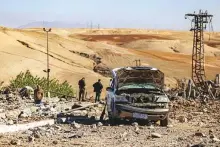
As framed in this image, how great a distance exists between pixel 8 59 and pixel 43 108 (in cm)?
2600

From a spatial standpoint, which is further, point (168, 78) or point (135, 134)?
point (168, 78)

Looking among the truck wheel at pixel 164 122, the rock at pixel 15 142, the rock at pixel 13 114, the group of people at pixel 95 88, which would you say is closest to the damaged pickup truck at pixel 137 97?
the truck wheel at pixel 164 122

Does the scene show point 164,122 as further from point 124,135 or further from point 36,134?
point 36,134

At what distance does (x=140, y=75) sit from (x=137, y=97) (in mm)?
1380

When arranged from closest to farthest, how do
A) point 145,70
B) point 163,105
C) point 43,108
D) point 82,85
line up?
point 163,105
point 145,70
point 43,108
point 82,85

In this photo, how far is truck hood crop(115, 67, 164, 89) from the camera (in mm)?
17188

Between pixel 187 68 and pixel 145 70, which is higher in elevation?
pixel 145 70

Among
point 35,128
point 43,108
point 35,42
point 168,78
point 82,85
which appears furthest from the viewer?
point 35,42

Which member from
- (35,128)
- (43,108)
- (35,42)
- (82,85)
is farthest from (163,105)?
(35,42)

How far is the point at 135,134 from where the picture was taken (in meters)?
13.9

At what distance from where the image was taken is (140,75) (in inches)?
682

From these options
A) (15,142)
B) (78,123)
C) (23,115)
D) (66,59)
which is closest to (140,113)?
(78,123)

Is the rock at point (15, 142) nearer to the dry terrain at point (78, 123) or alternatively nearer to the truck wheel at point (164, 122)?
the dry terrain at point (78, 123)

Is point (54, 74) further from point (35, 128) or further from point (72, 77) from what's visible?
point (35, 128)
